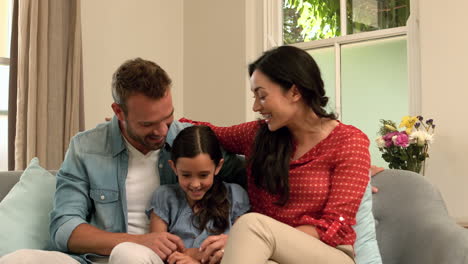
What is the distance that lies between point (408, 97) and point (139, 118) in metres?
2.25

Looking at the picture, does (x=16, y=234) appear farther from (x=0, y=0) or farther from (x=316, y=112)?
(x=0, y=0)

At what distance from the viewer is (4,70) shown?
351 centimetres

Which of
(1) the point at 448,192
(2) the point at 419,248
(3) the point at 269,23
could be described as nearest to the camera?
(2) the point at 419,248

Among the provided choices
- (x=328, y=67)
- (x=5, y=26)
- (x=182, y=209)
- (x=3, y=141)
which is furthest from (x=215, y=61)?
(x=182, y=209)

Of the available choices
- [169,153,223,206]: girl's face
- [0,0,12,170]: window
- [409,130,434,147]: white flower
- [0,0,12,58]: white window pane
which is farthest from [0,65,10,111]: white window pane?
[409,130,434,147]: white flower

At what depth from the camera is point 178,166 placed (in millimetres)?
1779

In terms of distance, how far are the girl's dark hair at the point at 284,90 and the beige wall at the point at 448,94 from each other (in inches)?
62.0

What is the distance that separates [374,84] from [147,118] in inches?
95.7

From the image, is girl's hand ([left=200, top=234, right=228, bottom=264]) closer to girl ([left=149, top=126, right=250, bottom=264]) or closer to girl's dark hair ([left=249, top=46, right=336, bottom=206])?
girl ([left=149, top=126, right=250, bottom=264])

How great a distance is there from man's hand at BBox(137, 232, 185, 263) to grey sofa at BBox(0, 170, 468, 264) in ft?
2.41

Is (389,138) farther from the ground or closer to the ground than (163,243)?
farther from the ground

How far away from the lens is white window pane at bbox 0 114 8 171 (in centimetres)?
344

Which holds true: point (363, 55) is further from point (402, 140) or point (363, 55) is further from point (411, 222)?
point (411, 222)

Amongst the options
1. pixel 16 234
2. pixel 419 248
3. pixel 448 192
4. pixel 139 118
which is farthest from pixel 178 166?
pixel 448 192
